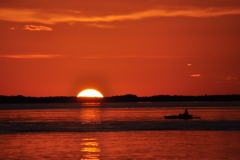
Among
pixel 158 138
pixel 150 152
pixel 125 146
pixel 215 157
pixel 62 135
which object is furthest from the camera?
pixel 62 135

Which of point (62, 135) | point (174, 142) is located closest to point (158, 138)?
point (174, 142)

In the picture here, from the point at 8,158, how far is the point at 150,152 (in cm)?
1030

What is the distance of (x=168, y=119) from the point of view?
91062 mm

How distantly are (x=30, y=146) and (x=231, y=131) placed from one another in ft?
74.6

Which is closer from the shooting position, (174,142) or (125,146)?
(125,146)

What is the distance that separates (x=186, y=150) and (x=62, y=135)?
62.0 ft

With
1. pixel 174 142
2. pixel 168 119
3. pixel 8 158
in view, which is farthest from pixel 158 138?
pixel 168 119

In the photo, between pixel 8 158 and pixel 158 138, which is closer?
pixel 8 158

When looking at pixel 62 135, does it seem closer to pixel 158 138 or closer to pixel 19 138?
pixel 19 138

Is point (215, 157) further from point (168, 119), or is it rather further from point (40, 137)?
point (168, 119)

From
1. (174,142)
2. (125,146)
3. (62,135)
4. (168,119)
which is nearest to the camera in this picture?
(125,146)

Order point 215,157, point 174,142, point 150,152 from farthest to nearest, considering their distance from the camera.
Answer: point 174,142 < point 150,152 < point 215,157

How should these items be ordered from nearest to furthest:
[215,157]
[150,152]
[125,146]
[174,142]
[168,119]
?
[215,157], [150,152], [125,146], [174,142], [168,119]

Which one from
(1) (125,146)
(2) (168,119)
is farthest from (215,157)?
(2) (168,119)
